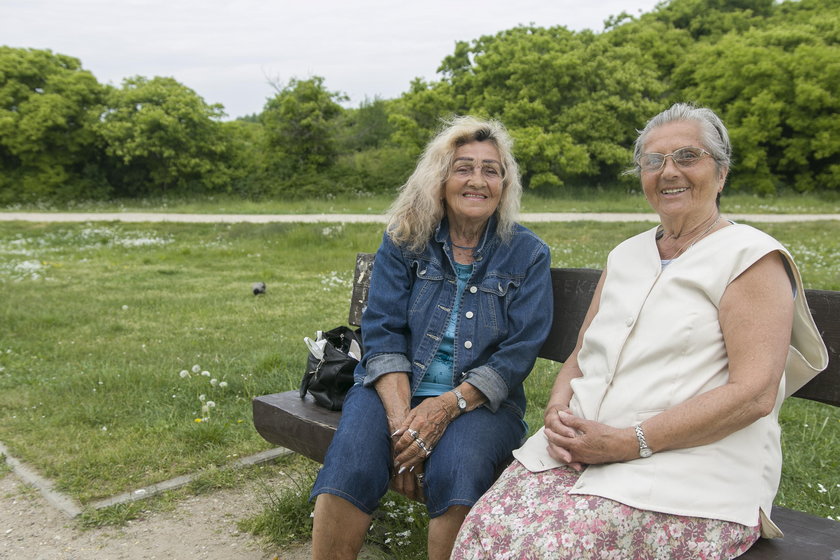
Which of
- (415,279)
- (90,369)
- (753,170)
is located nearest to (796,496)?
(415,279)

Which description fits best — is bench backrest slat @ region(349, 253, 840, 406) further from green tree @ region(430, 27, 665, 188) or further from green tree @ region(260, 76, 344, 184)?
green tree @ region(260, 76, 344, 184)

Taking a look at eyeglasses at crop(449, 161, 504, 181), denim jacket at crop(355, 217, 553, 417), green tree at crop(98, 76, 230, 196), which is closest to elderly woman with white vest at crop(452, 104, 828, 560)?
denim jacket at crop(355, 217, 553, 417)

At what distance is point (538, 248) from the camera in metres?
3.08

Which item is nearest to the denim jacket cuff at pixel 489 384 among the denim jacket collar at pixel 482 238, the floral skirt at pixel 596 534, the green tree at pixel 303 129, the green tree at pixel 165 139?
the denim jacket collar at pixel 482 238

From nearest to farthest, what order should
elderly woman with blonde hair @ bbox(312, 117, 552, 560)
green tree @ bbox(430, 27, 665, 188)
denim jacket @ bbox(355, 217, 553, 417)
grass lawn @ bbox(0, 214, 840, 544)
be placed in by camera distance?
elderly woman with blonde hair @ bbox(312, 117, 552, 560) → denim jacket @ bbox(355, 217, 553, 417) → grass lawn @ bbox(0, 214, 840, 544) → green tree @ bbox(430, 27, 665, 188)

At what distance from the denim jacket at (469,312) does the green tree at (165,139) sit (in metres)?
28.2

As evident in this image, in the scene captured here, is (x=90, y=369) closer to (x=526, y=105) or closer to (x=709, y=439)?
(x=709, y=439)

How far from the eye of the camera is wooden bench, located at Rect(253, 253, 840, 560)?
2.11 m

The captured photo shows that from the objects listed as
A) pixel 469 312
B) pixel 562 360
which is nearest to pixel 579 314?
pixel 562 360

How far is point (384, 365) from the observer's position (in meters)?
2.94

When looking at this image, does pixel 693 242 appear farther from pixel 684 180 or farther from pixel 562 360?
pixel 562 360

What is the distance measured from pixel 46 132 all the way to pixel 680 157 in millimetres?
33375

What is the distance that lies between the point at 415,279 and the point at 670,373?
3.99ft

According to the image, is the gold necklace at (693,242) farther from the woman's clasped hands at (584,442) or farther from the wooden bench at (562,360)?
the woman's clasped hands at (584,442)
